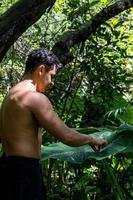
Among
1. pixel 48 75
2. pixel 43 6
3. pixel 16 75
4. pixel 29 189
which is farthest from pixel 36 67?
pixel 16 75

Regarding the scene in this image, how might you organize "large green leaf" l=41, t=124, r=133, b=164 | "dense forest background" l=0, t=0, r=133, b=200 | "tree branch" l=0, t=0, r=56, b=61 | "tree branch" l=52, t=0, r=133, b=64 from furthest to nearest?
"tree branch" l=52, t=0, r=133, b=64 → "dense forest background" l=0, t=0, r=133, b=200 → "tree branch" l=0, t=0, r=56, b=61 → "large green leaf" l=41, t=124, r=133, b=164

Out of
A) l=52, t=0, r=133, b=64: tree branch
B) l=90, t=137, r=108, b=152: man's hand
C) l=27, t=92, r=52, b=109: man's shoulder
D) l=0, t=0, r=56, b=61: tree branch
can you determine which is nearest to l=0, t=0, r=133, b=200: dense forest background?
l=52, t=0, r=133, b=64: tree branch

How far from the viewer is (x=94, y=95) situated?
5430mm

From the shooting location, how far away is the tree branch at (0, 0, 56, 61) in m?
4.21

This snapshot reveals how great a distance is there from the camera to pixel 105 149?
3.32 metres

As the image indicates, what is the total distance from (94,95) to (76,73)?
38 centimetres

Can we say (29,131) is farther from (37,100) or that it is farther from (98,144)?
(98,144)

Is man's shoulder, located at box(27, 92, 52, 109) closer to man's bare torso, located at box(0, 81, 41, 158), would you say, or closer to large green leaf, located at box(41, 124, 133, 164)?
man's bare torso, located at box(0, 81, 41, 158)

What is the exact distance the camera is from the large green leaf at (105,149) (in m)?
3.33

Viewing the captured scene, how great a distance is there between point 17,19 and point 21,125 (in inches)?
Result: 56.7

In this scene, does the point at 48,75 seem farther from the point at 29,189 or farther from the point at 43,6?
the point at 43,6

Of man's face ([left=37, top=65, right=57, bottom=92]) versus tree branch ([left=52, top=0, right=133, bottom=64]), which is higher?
tree branch ([left=52, top=0, right=133, bottom=64])

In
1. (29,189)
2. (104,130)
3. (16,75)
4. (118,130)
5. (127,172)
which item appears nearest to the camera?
(29,189)

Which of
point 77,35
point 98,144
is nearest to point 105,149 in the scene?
point 98,144
